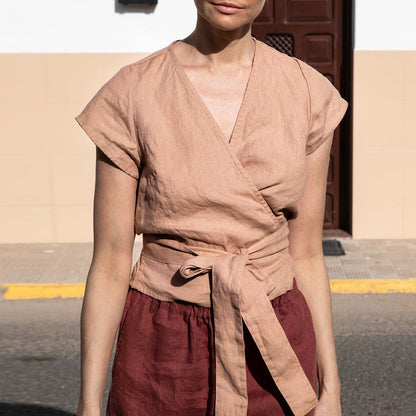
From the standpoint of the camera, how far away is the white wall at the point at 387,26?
820 centimetres

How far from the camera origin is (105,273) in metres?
1.95

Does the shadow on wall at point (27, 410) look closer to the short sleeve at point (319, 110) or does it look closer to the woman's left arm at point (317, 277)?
the woman's left arm at point (317, 277)

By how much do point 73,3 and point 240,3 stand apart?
21.8 feet

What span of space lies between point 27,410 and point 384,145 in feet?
16.1

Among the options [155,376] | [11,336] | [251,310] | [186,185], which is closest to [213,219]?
[186,185]

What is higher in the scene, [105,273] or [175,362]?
[105,273]

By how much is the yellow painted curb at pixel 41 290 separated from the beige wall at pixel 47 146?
1.39 metres

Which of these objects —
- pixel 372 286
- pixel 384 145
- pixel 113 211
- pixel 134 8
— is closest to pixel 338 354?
pixel 372 286

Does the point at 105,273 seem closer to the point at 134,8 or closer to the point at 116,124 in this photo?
the point at 116,124

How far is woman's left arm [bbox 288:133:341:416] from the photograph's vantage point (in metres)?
2.08

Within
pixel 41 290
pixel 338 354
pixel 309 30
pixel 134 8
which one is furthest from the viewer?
pixel 309 30

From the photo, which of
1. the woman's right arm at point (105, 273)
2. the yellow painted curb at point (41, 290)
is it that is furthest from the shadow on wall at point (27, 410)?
the woman's right arm at point (105, 273)

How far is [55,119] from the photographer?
8.27 meters

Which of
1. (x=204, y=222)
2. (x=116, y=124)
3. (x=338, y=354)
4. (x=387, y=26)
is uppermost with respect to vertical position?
(x=387, y=26)
